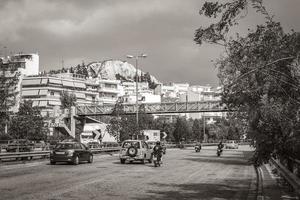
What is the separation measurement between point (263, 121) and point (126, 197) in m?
5.22

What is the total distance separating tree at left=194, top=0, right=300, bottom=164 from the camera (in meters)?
11.2

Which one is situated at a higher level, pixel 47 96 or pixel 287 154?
pixel 47 96

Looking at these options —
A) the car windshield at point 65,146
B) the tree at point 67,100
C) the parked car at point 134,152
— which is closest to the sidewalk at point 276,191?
the parked car at point 134,152

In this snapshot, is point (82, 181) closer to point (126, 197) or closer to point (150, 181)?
point (150, 181)

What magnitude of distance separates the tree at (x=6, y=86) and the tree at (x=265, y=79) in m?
23.9

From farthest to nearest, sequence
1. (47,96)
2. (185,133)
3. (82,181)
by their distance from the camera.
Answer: (47,96) → (185,133) → (82,181)

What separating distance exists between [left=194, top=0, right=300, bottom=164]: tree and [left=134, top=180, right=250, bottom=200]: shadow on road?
1.53 metres

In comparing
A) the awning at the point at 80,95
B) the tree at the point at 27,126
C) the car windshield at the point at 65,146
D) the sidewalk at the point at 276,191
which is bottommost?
the sidewalk at the point at 276,191

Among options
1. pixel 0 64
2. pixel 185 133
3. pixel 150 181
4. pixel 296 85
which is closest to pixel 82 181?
pixel 150 181

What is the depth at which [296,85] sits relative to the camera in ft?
39.6

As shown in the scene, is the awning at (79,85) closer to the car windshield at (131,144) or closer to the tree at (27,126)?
the tree at (27,126)

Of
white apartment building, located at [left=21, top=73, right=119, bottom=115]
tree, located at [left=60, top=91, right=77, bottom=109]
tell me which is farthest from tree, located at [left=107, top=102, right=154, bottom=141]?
white apartment building, located at [left=21, top=73, right=119, bottom=115]

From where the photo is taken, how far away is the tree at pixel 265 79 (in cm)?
1122

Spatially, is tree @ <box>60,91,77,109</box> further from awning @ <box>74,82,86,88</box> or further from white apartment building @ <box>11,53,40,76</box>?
white apartment building @ <box>11,53,40,76</box>
